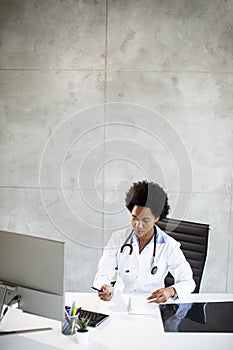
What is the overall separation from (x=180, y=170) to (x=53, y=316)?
5.05ft

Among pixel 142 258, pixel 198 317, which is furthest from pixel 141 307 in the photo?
pixel 142 258

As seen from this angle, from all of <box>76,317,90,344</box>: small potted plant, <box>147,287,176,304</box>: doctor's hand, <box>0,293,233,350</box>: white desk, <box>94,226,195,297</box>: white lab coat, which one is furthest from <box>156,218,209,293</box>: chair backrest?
Result: <box>76,317,90,344</box>: small potted plant

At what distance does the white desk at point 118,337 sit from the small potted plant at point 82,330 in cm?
2

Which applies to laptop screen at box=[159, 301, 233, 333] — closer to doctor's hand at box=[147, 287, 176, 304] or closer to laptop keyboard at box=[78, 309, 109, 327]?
doctor's hand at box=[147, 287, 176, 304]

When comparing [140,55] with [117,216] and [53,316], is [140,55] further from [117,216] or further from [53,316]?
[53,316]

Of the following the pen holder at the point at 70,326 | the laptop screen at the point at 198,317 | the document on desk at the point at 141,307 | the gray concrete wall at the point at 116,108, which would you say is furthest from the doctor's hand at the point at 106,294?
the gray concrete wall at the point at 116,108

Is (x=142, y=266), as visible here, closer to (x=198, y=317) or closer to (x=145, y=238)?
(x=145, y=238)

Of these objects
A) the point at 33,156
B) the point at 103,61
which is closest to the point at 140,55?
the point at 103,61

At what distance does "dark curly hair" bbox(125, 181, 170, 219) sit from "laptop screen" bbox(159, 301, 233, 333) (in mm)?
484

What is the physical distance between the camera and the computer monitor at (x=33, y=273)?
5.45 feet

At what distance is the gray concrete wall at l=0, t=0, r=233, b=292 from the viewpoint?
2982 mm

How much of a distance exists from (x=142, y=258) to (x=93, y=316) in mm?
469

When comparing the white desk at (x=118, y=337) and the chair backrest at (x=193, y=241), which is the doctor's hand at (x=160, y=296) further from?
the chair backrest at (x=193, y=241)

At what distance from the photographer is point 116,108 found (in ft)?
9.96
